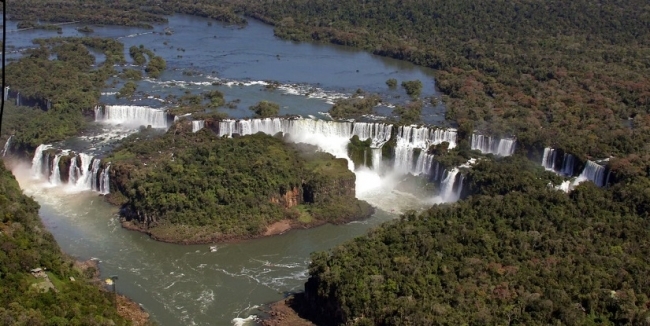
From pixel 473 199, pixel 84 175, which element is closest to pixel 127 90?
pixel 84 175

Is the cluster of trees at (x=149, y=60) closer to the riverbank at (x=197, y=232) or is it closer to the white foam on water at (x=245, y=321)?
the riverbank at (x=197, y=232)

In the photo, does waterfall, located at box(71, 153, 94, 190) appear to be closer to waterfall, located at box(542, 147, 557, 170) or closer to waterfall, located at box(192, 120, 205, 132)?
waterfall, located at box(192, 120, 205, 132)

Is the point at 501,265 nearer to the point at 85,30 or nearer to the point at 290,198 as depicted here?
the point at 290,198

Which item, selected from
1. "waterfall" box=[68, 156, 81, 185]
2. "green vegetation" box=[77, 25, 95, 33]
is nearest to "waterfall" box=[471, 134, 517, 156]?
"waterfall" box=[68, 156, 81, 185]

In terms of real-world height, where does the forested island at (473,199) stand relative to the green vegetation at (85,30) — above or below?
below

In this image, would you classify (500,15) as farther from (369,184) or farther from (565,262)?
(565,262)

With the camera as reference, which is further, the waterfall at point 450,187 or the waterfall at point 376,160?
the waterfall at point 376,160

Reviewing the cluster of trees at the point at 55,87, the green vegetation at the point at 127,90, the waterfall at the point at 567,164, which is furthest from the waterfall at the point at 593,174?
the green vegetation at the point at 127,90

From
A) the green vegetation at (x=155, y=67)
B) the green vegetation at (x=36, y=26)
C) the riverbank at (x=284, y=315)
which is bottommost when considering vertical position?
the riverbank at (x=284, y=315)
